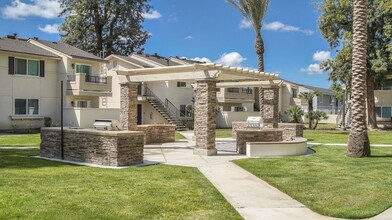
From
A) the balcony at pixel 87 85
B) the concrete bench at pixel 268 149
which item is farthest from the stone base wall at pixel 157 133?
the balcony at pixel 87 85

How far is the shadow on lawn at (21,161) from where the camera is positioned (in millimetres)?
12234

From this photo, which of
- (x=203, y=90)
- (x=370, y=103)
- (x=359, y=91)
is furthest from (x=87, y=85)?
(x=370, y=103)

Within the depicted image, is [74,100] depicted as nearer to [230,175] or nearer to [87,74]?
[87,74]

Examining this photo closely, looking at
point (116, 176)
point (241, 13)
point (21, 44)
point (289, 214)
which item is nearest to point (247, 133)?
point (116, 176)

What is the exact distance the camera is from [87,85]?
32.3 metres

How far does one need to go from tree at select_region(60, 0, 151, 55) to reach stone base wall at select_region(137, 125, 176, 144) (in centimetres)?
2870

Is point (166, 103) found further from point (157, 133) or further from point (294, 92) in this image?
point (294, 92)

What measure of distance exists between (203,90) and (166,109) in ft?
72.0

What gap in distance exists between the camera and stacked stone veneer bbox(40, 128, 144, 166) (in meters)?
12.4

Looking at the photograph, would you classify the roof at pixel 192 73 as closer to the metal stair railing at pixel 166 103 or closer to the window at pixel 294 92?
the metal stair railing at pixel 166 103

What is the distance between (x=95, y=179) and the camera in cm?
1002

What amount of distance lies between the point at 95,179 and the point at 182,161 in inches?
182

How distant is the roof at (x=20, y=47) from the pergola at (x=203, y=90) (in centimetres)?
1385

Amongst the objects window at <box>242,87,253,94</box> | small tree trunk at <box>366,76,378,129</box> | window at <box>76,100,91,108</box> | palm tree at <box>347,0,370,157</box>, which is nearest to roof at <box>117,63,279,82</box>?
palm tree at <box>347,0,370,157</box>
